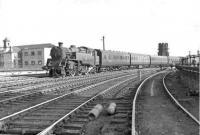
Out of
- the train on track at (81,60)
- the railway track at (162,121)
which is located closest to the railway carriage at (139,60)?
the train on track at (81,60)

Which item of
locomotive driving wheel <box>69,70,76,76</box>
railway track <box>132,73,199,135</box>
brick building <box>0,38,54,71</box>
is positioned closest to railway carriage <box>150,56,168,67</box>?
locomotive driving wheel <box>69,70,76,76</box>

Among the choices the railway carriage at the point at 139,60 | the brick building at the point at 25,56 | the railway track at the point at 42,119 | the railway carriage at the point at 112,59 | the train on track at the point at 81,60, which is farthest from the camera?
the brick building at the point at 25,56

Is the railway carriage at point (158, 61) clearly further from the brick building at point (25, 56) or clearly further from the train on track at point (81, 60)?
the brick building at point (25, 56)

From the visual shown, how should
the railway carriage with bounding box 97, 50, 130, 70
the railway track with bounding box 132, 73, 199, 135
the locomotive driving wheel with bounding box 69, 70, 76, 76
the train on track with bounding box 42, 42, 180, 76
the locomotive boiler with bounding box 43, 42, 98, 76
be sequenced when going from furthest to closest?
the railway carriage with bounding box 97, 50, 130, 70
the locomotive driving wheel with bounding box 69, 70, 76, 76
the train on track with bounding box 42, 42, 180, 76
the locomotive boiler with bounding box 43, 42, 98, 76
the railway track with bounding box 132, 73, 199, 135

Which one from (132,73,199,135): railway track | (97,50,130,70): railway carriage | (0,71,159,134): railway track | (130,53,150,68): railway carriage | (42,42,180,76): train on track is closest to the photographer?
(0,71,159,134): railway track

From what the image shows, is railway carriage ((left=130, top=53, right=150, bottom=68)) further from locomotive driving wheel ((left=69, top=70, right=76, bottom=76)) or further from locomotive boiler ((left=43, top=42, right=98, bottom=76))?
locomotive driving wheel ((left=69, top=70, right=76, bottom=76))

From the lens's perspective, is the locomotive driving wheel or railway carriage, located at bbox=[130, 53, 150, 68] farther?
railway carriage, located at bbox=[130, 53, 150, 68]

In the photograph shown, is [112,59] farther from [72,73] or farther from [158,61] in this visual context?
[158,61]

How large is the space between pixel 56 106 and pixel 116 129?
372cm

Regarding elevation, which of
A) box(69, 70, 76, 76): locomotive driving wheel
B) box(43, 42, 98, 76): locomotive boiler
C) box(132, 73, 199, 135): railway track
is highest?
box(43, 42, 98, 76): locomotive boiler

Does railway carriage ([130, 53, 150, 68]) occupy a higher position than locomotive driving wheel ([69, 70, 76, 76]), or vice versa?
railway carriage ([130, 53, 150, 68])

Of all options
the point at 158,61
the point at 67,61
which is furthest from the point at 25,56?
the point at 67,61

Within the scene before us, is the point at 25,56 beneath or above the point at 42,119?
above

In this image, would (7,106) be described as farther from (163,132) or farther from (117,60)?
(117,60)
